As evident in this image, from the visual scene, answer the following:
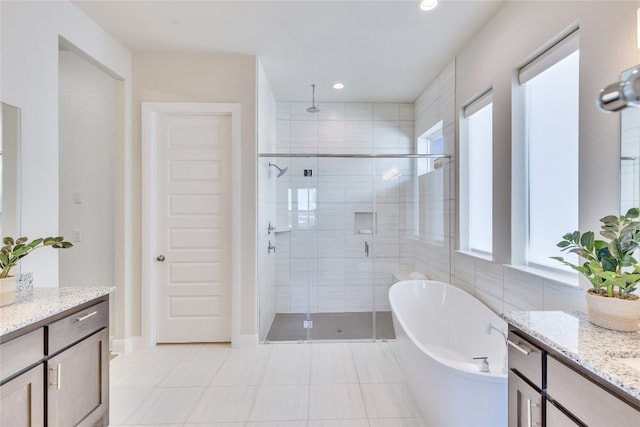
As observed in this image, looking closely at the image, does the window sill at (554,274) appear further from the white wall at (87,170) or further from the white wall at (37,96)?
the white wall at (87,170)

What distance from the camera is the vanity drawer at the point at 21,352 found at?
3.63ft

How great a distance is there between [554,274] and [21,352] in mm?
2680

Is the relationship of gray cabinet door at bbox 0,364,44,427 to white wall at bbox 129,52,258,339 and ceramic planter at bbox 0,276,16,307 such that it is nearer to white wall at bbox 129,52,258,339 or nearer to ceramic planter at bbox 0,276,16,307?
ceramic planter at bbox 0,276,16,307

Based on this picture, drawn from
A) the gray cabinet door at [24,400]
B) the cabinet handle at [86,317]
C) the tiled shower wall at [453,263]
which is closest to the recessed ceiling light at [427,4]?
the tiled shower wall at [453,263]

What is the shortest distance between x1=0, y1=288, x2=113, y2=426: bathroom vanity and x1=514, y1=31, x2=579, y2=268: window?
2.65 meters

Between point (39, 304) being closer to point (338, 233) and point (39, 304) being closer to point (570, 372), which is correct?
point (570, 372)

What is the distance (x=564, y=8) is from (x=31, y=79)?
3.08m

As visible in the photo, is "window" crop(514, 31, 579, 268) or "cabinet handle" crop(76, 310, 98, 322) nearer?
"cabinet handle" crop(76, 310, 98, 322)

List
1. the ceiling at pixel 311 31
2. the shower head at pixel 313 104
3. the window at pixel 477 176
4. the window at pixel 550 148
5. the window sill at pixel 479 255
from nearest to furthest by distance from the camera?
the window at pixel 550 148 → the ceiling at pixel 311 31 → the window sill at pixel 479 255 → the window at pixel 477 176 → the shower head at pixel 313 104

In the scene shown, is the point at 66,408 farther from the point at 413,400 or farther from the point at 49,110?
the point at 413,400

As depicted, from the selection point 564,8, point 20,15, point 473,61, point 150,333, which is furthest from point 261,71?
point 150,333

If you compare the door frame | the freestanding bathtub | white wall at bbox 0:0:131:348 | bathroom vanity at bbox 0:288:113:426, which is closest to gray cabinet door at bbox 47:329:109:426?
bathroom vanity at bbox 0:288:113:426

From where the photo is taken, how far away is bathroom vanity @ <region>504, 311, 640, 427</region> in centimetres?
79

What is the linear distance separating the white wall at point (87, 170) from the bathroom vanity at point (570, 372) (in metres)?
3.19
